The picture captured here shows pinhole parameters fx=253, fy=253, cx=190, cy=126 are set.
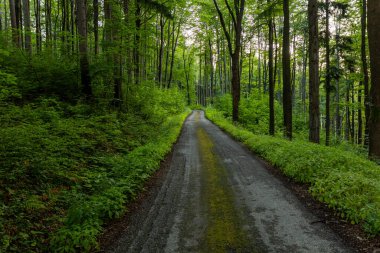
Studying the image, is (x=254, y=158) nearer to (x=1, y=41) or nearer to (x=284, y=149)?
(x=284, y=149)

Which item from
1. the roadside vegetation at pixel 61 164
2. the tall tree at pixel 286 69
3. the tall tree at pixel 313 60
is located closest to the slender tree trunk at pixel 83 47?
the roadside vegetation at pixel 61 164

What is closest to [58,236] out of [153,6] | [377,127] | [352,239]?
[352,239]

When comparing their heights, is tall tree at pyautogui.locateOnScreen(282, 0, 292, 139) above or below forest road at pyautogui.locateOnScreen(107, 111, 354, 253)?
above

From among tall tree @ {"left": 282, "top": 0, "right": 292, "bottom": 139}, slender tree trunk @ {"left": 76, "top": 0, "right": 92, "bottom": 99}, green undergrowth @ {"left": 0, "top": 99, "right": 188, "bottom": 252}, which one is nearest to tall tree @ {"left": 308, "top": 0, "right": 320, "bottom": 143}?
tall tree @ {"left": 282, "top": 0, "right": 292, "bottom": 139}

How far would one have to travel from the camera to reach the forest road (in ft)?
12.6

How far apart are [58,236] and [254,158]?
23.7 feet

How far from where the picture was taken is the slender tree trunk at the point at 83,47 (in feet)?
36.4

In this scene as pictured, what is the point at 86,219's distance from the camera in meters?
4.34

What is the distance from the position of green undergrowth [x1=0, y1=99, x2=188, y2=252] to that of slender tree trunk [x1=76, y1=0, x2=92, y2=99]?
2142 millimetres

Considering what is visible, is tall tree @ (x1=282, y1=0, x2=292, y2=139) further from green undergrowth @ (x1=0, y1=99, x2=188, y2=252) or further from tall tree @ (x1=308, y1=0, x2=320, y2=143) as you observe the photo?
green undergrowth @ (x1=0, y1=99, x2=188, y2=252)

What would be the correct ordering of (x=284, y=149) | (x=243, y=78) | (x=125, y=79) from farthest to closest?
(x=243, y=78), (x=125, y=79), (x=284, y=149)

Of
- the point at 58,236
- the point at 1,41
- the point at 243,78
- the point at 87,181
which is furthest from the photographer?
the point at 243,78

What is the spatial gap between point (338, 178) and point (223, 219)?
3098mm

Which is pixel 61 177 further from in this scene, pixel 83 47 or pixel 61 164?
pixel 83 47
